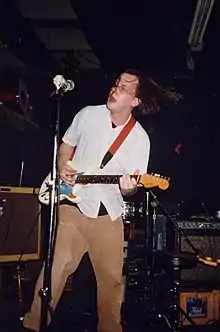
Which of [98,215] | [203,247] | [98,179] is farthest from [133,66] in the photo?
[98,215]

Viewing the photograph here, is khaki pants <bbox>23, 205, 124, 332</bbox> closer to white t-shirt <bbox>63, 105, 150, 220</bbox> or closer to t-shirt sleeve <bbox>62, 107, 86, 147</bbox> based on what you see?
white t-shirt <bbox>63, 105, 150, 220</bbox>

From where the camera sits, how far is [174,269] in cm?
353

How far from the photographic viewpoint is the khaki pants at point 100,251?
308 cm

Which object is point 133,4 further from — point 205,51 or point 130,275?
point 130,275

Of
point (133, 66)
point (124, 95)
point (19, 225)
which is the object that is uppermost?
point (133, 66)

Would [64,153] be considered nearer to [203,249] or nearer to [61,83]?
[61,83]

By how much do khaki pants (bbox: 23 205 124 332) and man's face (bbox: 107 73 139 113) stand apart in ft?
2.50

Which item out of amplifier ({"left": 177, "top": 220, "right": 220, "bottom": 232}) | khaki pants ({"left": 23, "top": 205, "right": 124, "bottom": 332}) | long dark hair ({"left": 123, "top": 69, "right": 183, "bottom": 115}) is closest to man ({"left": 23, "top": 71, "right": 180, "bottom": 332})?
khaki pants ({"left": 23, "top": 205, "right": 124, "bottom": 332})

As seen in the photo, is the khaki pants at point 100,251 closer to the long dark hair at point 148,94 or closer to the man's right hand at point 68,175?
the man's right hand at point 68,175

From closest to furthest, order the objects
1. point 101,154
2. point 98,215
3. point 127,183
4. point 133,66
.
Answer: point 127,183 → point 98,215 → point 101,154 → point 133,66

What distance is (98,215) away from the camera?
3.14 m

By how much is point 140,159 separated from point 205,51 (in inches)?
80.7

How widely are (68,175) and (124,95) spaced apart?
2.34 feet

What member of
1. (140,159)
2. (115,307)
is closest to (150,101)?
(140,159)
